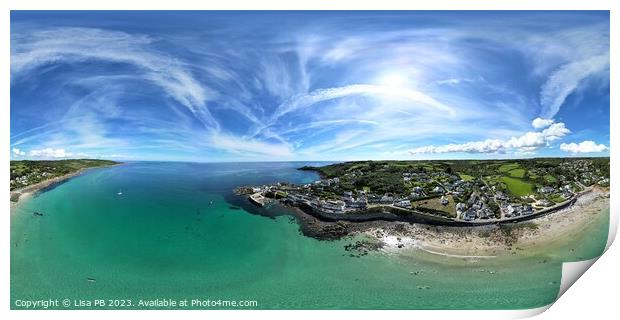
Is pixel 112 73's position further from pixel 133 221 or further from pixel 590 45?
pixel 590 45

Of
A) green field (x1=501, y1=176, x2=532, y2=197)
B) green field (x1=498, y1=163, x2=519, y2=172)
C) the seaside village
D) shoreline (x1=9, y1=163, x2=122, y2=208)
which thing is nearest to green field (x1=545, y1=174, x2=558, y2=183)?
the seaside village

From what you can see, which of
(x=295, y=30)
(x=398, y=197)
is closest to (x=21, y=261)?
(x=295, y=30)

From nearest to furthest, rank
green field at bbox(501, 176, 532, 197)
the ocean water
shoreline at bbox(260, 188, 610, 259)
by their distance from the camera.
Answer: the ocean water → shoreline at bbox(260, 188, 610, 259) → green field at bbox(501, 176, 532, 197)

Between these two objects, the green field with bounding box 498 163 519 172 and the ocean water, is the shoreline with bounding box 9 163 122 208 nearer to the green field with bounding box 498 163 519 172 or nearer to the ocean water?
the ocean water

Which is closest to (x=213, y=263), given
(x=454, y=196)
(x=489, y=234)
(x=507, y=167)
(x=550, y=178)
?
(x=454, y=196)

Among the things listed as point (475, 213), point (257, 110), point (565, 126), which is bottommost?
point (475, 213)

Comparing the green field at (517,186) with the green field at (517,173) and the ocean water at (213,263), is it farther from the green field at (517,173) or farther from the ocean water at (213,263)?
the ocean water at (213,263)

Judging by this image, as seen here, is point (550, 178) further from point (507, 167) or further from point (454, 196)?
point (454, 196)
